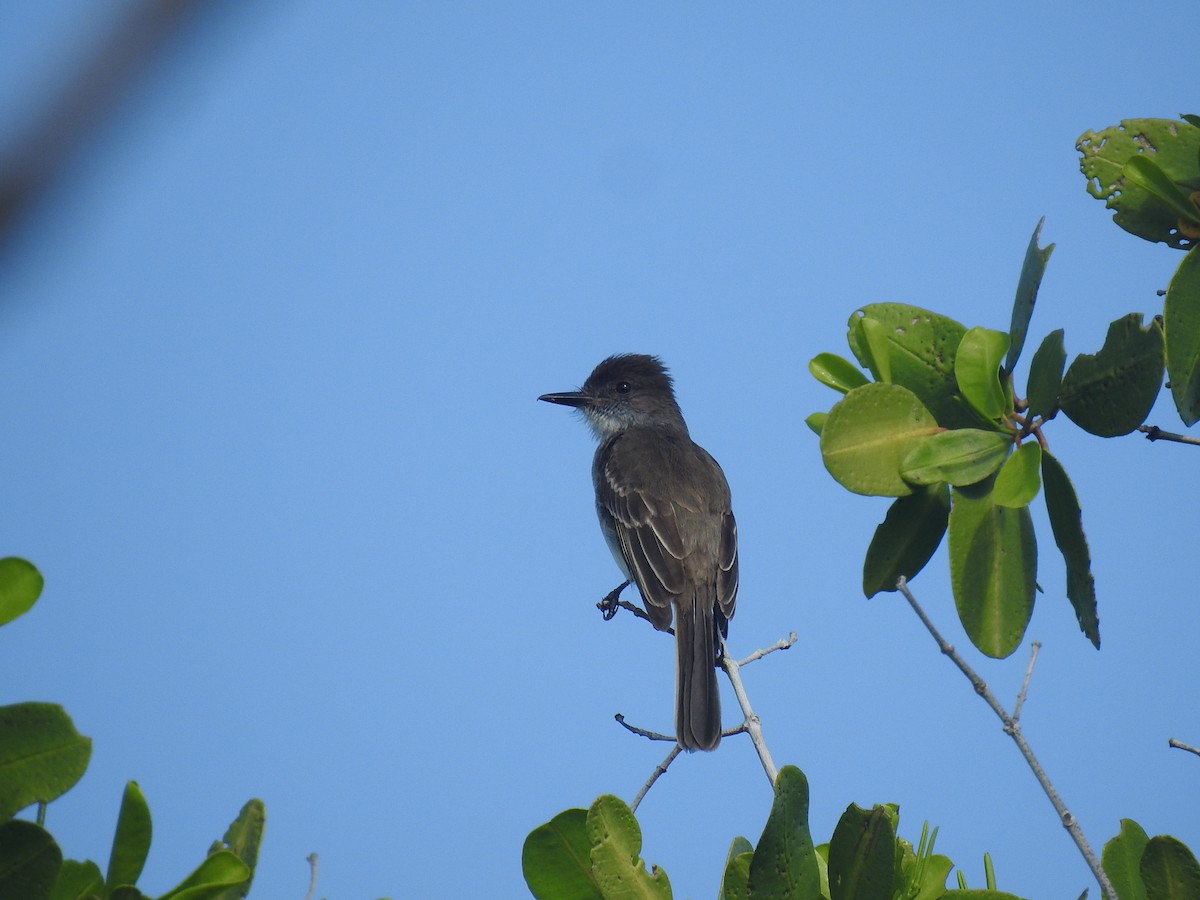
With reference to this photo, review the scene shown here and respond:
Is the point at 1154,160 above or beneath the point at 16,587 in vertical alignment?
above

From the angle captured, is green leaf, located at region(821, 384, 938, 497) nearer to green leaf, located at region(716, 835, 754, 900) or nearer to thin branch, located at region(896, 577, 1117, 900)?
thin branch, located at region(896, 577, 1117, 900)

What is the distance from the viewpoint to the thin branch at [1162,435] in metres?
3.09

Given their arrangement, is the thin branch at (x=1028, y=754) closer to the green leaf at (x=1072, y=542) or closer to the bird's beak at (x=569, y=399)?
the green leaf at (x=1072, y=542)

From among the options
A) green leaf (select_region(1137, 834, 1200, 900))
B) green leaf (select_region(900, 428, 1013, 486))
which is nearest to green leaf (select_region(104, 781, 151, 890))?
green leaf (select_region(900, 428, 1013, 486))

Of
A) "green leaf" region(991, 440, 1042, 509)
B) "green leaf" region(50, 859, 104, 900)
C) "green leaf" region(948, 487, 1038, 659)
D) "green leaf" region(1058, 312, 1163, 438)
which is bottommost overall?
"green leaf" region(50, 859, 104, 900)

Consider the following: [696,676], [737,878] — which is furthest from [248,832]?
[696,676]

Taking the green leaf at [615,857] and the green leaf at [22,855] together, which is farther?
the green leaf at [615,857]

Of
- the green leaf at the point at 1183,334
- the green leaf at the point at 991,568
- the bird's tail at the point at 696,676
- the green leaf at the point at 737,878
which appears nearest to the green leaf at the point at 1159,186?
the green leaf at the point at 1183,334

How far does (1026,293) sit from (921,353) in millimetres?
328

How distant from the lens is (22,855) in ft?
7.60

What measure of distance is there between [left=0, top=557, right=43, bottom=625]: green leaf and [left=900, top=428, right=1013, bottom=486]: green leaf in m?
2.13

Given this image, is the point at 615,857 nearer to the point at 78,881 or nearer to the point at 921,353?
the point at 78,881

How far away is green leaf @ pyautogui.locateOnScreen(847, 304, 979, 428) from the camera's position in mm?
3492

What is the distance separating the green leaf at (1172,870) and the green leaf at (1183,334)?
1.06m
